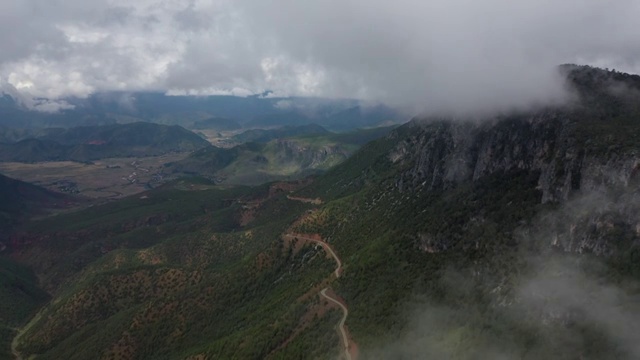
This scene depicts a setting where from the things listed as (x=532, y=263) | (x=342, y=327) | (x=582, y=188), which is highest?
(x=582, y=188)

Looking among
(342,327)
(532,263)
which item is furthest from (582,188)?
(342,327)

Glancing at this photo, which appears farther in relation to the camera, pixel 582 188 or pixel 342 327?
pixel 342 327

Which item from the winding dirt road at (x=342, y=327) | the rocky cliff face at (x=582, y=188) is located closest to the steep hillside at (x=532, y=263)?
the rocky cliff face at (x=582, y=188)

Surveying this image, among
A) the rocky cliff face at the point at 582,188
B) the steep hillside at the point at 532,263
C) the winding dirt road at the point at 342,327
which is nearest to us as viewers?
the steep hillside at the point at 532,263

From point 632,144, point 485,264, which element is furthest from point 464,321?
point 632,144

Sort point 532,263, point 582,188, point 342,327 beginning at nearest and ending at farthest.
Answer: point 532,263 < point 582,188 < point 342,327

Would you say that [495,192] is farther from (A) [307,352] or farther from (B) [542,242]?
(A) [307,352]

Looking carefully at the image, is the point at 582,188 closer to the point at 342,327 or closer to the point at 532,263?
the point at 532,263

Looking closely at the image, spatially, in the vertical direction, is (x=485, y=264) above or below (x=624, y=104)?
below

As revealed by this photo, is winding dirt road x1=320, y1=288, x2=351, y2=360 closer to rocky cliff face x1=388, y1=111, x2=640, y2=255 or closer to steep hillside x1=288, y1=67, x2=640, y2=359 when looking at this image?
steep hillside x1=288, y1=67, x2=640, y2=359

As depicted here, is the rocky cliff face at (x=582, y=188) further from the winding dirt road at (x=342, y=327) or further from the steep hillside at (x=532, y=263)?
the winding dirt road at (x=342, y=327)

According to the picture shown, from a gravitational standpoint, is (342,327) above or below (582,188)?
below
